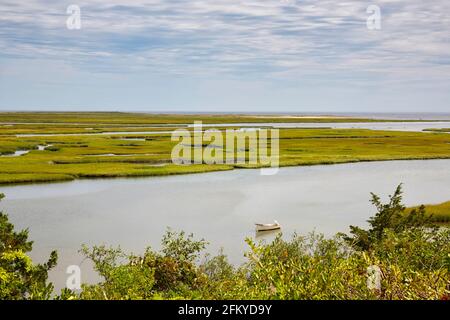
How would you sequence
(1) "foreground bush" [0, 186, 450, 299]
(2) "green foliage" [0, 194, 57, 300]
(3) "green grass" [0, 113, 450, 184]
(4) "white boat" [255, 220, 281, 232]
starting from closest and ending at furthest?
1. (1) "foreground bush" [0, 186, 450, 299]
2. (2) "green foliage" [0, 194, 57, 300]
3. (4) "white boat" [255, 220, 281, 232]
4. (3) "green grass" [0, 113, 450, 184]

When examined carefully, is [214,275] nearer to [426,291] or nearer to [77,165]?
[426,291]

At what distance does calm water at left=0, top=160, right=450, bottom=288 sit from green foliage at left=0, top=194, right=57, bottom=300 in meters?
3.68

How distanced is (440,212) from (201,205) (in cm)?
1271

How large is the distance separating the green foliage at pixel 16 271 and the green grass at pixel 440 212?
19347 millimetres

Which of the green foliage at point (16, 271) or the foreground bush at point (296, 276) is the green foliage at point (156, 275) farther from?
the green foliage at point (16, 271)

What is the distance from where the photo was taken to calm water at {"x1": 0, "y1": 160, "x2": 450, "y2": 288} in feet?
77.1

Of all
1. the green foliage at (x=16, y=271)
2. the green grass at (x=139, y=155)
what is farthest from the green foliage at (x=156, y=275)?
the green grass at (x=139, y=155)

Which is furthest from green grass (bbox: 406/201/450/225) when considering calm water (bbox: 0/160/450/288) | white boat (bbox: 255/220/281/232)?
white boat (bbox: 255/220/281/232)

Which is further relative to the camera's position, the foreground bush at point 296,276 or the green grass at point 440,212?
the green grass at point 440,212

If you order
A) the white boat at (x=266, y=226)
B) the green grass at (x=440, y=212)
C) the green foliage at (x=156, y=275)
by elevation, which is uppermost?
the green foliage at (x=156, y=275)

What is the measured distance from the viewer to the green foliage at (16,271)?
1064cm

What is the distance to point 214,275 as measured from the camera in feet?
49.5

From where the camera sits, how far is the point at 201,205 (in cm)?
3103

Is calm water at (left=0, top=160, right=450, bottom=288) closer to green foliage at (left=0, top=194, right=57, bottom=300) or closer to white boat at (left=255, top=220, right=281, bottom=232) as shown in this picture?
white boat at (left=255, top=220, right=281, bottom=232)
